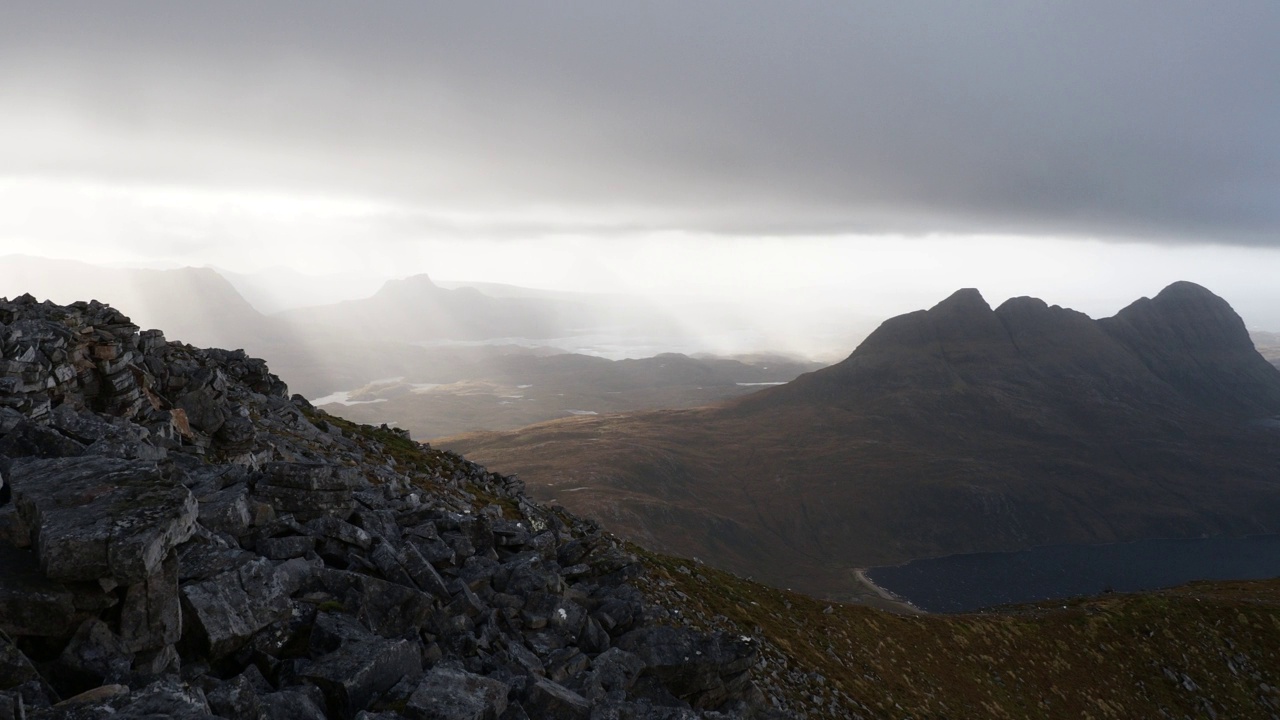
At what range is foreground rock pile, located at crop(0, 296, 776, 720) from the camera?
39.9 feet

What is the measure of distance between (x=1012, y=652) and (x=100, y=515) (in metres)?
73.5

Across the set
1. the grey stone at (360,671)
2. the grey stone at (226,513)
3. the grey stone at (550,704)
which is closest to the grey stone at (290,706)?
the grey stone at (360,671)

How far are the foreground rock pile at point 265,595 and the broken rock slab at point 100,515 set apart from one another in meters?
0.04

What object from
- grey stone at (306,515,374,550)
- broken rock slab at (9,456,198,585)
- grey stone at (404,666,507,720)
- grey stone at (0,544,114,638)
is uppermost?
broken rock slab at (9,456,198,585)

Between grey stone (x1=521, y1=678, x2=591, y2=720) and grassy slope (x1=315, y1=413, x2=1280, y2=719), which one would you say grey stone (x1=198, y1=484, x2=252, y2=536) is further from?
grassy slope (x1=315, y1=413, x2=1280, y2=719)

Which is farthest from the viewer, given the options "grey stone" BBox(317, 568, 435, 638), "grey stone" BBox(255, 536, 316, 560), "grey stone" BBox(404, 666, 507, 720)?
"grey stone" BBox(255, 536, 316, 560)

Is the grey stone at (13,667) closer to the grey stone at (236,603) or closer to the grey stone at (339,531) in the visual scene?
the grey stone at (236,603)

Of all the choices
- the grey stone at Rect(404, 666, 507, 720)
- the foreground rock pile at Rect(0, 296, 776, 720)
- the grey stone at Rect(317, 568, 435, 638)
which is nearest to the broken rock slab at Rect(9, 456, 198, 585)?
the foreground rock pile at Rect(0, 296, 776, 720)

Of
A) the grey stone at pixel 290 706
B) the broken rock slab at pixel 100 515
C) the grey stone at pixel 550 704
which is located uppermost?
the broken rock slab at pixel 100 515

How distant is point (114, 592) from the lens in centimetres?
1274

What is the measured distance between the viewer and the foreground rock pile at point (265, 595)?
479 inches

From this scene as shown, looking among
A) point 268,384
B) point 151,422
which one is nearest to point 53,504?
point 151,422

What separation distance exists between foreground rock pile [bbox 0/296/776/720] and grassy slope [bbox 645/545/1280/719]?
15679 mm

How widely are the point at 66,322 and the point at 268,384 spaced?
59.4 feet
